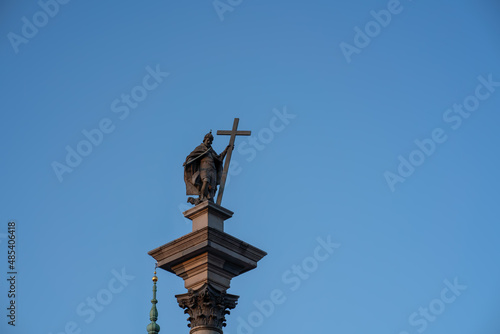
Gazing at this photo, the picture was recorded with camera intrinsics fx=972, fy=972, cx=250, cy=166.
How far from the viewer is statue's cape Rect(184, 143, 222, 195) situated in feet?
94.0

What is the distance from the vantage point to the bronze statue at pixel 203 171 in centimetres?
2844

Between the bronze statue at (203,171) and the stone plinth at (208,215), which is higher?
the bronze statue at (203,171)

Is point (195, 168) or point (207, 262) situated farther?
point (195, 168)

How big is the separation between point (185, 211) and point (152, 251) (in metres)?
1.49

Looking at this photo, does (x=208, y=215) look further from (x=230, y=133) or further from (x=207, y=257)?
(x=230, y=133)

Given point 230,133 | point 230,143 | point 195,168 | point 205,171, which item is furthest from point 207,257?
point 230,133

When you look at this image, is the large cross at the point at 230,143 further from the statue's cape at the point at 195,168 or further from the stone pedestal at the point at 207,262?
the stone pedestal at the point at 207,262

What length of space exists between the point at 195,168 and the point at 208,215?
196 cm

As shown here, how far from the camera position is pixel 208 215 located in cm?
2747

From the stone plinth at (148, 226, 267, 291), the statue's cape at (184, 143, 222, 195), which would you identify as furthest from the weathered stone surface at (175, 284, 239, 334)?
the statue's cape at (184, 143, 222, 195)

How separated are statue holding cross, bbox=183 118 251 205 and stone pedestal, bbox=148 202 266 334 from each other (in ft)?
2.68

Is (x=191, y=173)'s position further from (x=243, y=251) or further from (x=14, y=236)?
(x=14, y=236)

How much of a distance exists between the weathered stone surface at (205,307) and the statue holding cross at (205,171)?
2.92 meters

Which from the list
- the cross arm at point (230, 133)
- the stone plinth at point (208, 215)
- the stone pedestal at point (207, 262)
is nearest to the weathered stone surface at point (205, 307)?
the stone pedestal at point (207, 262)
